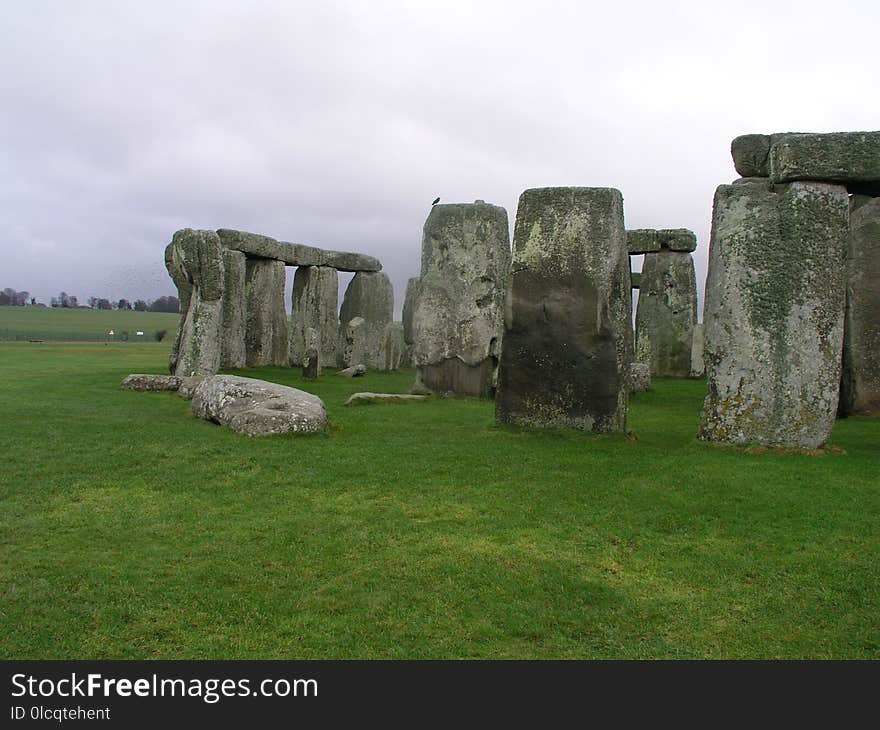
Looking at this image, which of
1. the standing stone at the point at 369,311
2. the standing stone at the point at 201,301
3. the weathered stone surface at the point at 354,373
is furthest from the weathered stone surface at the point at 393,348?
the standing stone at the point at 201,301

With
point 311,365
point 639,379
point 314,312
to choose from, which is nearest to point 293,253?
point 314,312

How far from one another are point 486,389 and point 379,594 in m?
8.61

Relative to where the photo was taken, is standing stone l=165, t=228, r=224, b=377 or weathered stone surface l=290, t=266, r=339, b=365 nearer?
standing stone l=165, t=228, r=224, b=377

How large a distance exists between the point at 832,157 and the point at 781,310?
1393 mm

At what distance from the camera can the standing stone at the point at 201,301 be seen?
13094 millimetres

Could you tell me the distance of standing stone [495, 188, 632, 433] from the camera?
841 centimetres

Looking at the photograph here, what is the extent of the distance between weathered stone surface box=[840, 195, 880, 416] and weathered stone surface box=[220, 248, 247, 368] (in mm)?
11610

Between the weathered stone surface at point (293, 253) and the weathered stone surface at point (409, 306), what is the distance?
140 centimetres

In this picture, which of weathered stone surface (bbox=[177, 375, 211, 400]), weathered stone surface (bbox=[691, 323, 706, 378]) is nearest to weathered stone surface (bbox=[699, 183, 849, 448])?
weathered stone surface (bbox=[177, 375, 211, 400])

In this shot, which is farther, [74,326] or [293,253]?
[74,326]

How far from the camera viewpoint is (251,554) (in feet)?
15.5

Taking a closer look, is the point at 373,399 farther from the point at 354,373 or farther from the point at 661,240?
the point at 661,240

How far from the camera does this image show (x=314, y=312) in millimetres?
21516

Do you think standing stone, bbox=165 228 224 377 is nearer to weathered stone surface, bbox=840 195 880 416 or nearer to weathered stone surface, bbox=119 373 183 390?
weathered stone surface, bbox=119 373 183 390
